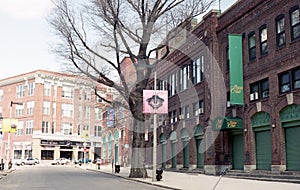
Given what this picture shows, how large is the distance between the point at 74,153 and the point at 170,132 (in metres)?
46.2

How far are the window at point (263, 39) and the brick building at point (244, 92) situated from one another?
62 mm

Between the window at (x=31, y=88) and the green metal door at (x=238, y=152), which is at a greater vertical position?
the window at (x=31, y=88)

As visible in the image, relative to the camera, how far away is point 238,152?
90.7ft

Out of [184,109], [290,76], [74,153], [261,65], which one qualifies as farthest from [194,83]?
[74,153]

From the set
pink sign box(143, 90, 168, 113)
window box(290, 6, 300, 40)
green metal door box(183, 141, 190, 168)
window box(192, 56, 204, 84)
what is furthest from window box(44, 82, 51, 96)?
window box(290, 6, 300, 40)

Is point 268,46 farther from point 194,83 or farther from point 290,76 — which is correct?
point 194,83

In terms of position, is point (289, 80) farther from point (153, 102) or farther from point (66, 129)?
point (66, 129)

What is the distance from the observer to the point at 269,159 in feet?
77.8

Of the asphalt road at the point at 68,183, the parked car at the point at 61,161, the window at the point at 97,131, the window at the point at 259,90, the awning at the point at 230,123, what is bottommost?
the parked car at the point at 61,161

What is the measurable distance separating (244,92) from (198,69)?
8533 millimetres

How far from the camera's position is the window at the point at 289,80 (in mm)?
21578

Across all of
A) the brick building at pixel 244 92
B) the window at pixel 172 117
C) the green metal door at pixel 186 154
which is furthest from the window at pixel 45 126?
the green metal door at pixel 186 154

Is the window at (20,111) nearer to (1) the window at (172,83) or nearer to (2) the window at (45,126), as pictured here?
(2) the window at (45,126)

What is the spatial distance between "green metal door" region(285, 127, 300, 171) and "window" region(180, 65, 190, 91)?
52.2 ft
